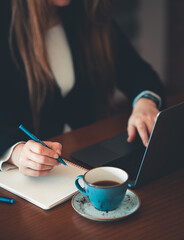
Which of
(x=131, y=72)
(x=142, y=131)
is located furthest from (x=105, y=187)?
(x=131, y=72)

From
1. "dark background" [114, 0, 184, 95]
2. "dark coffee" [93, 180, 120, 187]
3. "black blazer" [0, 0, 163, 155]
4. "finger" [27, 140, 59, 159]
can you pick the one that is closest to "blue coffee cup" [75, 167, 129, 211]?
"dark coffee" [93, 180, 120, 187]

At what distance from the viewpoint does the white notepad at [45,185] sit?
82 centimetres

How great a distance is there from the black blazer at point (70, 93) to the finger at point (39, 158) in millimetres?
267

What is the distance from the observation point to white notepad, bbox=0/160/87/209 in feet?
2.70

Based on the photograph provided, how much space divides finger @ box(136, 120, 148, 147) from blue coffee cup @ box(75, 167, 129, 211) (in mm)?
309

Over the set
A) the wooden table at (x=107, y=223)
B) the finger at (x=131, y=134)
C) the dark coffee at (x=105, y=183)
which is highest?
the dark coffee at (x=105, y=183)

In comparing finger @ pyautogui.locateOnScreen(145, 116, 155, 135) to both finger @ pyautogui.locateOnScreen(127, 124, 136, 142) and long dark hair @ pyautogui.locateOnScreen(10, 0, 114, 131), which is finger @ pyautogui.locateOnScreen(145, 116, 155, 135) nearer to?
finger @ pyautogui.locateOnScreen(127, 124, 136, 142)

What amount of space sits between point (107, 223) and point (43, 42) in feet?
2.99

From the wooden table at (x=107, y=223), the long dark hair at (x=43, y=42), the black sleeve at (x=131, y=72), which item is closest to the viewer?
the wooden table at (x=107, y=223)

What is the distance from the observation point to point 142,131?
1.11m

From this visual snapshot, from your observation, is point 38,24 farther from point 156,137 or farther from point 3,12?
point 156,137

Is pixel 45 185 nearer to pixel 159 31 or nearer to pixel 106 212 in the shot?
pixel 106 212

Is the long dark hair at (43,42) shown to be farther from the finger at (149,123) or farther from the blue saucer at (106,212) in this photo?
the blue saucer at (106,212)

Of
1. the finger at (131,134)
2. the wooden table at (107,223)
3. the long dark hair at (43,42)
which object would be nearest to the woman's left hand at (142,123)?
the finger at (131,134)
